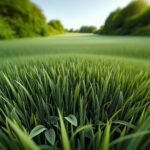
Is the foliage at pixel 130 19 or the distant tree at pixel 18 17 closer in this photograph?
the distant tree at pixel 18 17

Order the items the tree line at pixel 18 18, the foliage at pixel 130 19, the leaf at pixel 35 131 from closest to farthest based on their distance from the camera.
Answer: the leaf at pixel 35 131, the tree line at pixel 18 18, the foliage at pixel 130 19

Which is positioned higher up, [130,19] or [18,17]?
[18,17]

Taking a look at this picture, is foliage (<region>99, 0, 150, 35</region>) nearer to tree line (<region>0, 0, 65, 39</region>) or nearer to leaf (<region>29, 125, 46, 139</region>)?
tree line (<region>0, 0, 65, 39</region>)

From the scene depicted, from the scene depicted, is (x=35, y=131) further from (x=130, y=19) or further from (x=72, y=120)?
(x=130, y=19)

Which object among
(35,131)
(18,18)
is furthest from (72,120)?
(18,18)

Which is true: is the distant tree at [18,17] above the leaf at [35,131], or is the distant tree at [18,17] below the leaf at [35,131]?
below

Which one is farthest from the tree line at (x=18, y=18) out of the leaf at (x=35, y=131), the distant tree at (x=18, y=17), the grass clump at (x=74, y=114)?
the leaf at (x=35, y=131)

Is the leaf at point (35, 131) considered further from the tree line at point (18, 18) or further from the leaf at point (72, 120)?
the tree line at point (18, 18)

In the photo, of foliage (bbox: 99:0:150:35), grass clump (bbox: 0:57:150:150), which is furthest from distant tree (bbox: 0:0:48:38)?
grass clump (bbox: 0:57:150:150)

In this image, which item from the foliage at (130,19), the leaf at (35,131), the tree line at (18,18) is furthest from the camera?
the foliage at (130,19)

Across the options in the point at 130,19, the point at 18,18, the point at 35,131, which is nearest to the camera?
the point at 35,131

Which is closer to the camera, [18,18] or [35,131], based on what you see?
[35,131]

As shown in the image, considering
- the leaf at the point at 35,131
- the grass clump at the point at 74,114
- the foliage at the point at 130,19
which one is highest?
the leaf at the point at 35,131

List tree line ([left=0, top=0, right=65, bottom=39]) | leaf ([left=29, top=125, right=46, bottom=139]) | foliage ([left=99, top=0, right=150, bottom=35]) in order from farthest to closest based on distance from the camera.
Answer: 1. foliage ([left=99, top=0, right=150, bottom=35])
2. tree line ([left=0, top=0, right=65, bottom=39])
3. leaf ([left=29, top=125, right=46, bottom=139])
